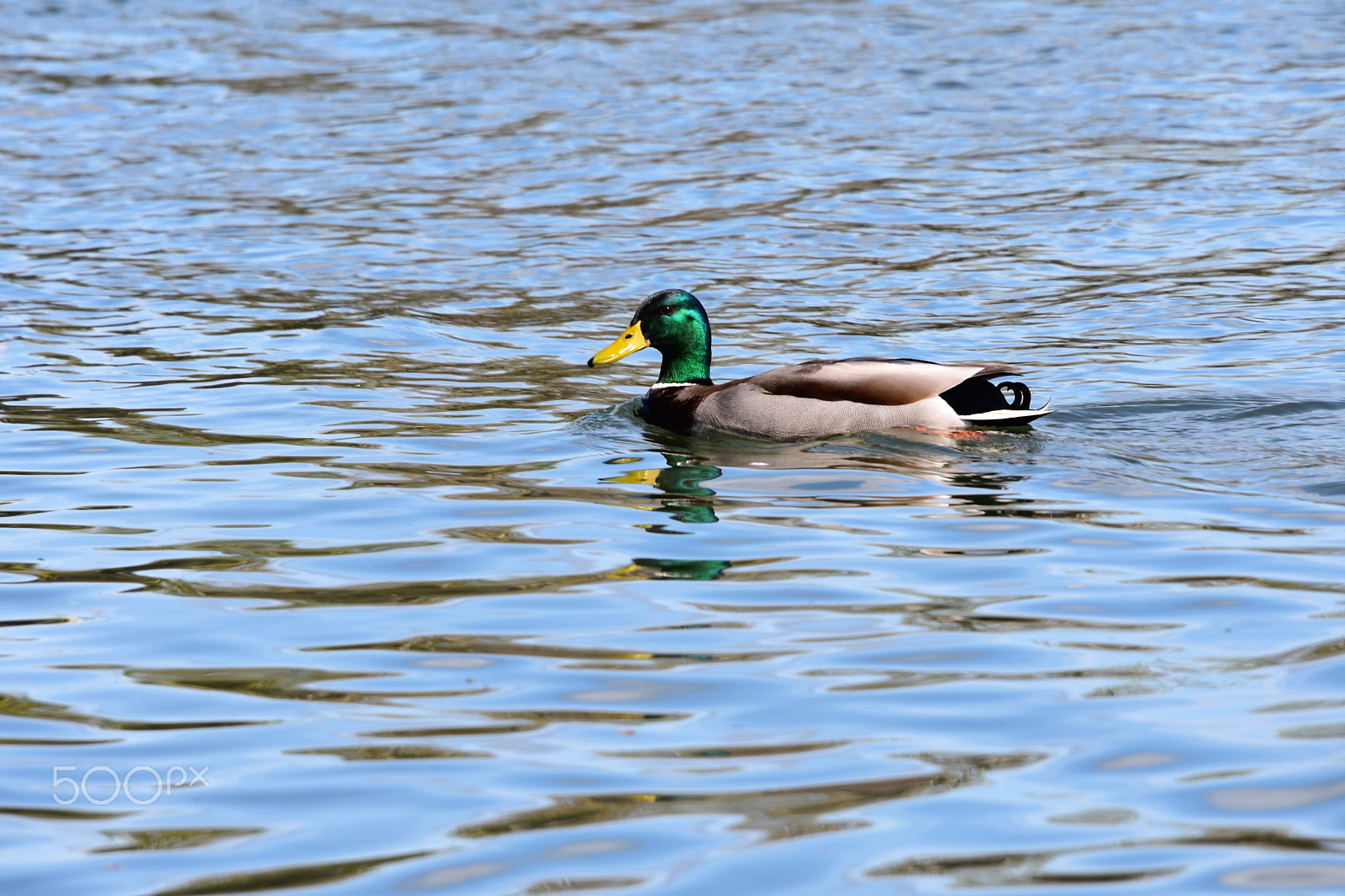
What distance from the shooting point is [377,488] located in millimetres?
7582

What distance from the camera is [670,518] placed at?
7090 millimetres

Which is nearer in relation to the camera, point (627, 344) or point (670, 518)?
point (670, 518)

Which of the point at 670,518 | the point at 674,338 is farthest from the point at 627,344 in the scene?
the point at 670,518

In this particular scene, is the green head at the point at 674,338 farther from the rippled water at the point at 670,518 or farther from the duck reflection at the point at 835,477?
the duck reflection at the point at 835,477

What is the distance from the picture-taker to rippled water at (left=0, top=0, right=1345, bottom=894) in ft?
13.6

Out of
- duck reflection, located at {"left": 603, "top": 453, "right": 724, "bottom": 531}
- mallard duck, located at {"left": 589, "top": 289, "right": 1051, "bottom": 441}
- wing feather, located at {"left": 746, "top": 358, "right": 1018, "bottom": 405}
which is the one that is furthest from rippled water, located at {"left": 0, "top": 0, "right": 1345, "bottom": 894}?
wing feather, located at {"left": 746, "top": 358, "right": 1018, "bottom": 405}

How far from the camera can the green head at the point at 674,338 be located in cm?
945

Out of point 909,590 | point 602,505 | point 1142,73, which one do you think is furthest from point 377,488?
point 1142,73

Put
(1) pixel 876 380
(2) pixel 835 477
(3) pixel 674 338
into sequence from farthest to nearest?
(3) pixel 674 338, (1) pixel 876 380, (2) pixel 835 477

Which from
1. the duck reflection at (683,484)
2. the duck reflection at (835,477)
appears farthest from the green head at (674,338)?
the duck reflection at (683,484)

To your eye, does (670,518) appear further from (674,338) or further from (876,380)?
Answer: (674,338)

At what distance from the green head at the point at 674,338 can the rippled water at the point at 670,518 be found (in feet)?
1.51

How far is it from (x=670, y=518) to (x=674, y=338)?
255 centimetres

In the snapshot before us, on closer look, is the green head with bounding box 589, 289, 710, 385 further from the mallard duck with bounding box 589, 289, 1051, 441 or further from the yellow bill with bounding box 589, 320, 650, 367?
the mallard duck with bounding box 589, 289, 1051, 441
